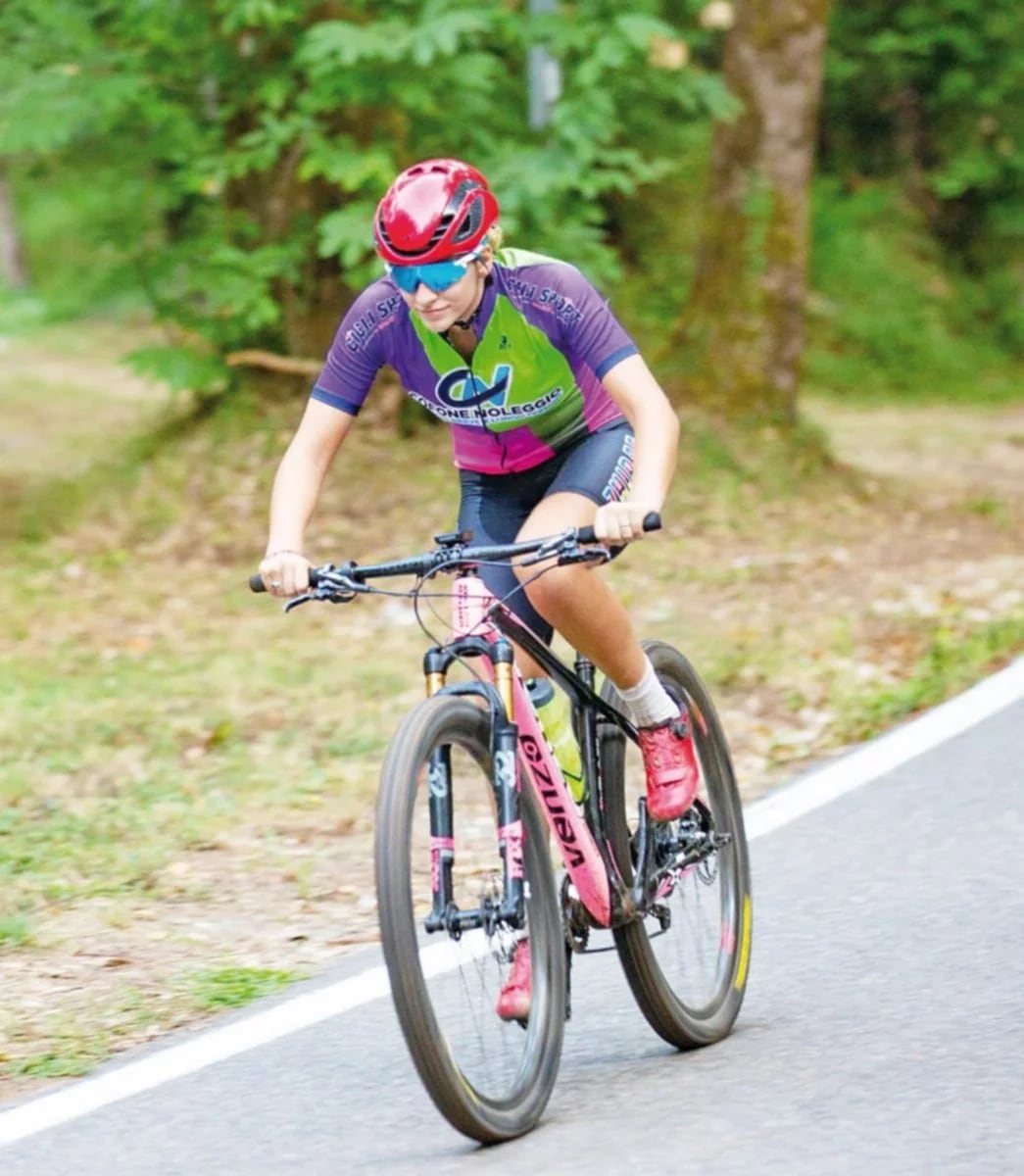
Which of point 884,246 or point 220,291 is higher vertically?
point 220,291

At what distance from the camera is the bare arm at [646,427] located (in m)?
4.38

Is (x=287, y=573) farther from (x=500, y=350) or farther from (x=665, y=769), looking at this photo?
(x=665, y=769)

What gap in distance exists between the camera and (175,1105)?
181 inches

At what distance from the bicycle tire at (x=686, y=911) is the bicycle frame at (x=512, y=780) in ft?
0.25

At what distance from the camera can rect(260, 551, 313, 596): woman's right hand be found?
4238 mm

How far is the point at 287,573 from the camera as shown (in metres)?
4.24

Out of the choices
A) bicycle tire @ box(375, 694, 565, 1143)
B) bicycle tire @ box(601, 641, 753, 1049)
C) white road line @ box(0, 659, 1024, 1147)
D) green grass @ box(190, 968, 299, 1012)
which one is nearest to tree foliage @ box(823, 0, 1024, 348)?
white road line @ box(0, 659, 1024, 1147)

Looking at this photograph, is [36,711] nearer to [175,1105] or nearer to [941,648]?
[941,648]

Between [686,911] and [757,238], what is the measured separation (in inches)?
365

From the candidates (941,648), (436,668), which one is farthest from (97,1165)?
(941,648)

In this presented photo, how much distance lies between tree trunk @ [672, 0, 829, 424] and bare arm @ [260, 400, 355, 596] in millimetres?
9184

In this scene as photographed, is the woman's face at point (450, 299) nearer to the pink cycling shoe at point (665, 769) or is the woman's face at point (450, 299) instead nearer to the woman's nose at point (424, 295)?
the woman's nose at point (424, 295)

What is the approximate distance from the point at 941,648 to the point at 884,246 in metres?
15.9

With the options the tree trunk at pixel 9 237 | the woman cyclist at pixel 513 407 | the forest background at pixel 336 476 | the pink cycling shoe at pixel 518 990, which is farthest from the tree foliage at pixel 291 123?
the tree trunk at pixel 9 237
